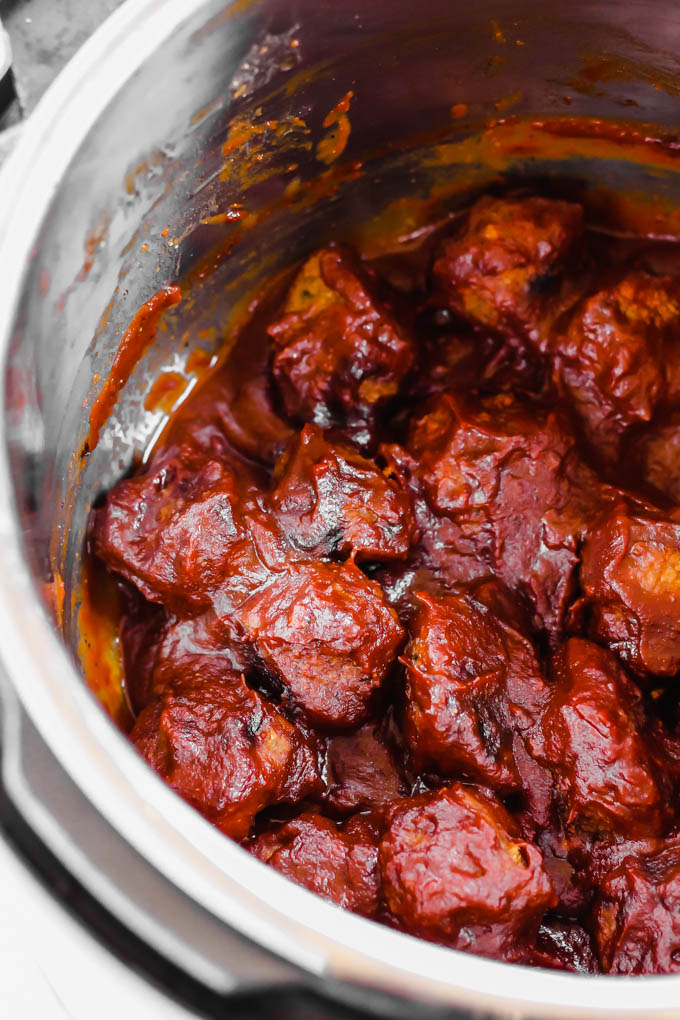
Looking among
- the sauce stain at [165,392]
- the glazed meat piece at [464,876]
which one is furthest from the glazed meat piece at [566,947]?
the sauce stain at [165,392]

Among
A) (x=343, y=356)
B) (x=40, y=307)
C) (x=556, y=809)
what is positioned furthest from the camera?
(x=343, y=356)

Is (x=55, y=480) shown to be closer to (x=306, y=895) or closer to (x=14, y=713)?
(x=14, y=713)

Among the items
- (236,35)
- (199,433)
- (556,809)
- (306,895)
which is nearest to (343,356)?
(199,433)

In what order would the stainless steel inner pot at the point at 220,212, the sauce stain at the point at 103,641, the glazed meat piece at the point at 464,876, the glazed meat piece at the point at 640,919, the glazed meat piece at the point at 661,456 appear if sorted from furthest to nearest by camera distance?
the glazed meat piece at the point at 661,456
the sauce stain at the point at 103,641
the glazed meat piece at the point at 640,919
the glazed meat piece at the point at 464,876
the stainless steel inner pot at the point at 220,212

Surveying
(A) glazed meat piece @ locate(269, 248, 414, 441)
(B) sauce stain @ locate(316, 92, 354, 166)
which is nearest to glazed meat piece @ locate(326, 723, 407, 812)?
(A) glazed meat piece @ locate(269, 248, 414, 441)

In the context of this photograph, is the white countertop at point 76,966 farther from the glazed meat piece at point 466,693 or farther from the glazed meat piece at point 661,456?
the glazed meat piece at point 661,456

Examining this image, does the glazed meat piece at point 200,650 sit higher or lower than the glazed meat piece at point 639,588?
higher

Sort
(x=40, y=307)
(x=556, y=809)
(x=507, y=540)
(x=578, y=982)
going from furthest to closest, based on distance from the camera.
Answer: (x=507, y=540) → (x=556, y=809) → (x=40, y=307) → (x=578, y=982)

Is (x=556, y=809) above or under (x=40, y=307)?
under
